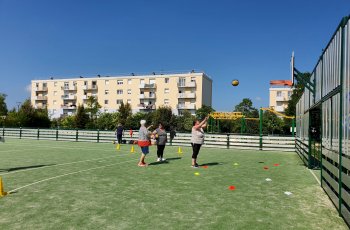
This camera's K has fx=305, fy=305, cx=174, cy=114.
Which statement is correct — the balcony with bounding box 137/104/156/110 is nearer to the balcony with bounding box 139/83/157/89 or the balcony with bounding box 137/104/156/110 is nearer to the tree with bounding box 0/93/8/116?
the balcony with bounding box 139/83/157/89

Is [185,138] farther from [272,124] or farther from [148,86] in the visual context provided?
[148,86]

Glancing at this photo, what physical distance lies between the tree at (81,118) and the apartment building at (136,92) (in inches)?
424

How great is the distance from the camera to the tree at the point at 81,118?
7169 cm

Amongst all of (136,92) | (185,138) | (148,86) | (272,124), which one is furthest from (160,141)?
(136,92)

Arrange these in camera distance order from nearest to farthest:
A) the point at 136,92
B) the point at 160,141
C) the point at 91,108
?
1. the point at 160,141
2. the point at 91,108
3. the point at 136,92

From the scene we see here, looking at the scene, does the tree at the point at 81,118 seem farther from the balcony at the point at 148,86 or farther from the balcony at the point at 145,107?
the balcony at the point at 148,86

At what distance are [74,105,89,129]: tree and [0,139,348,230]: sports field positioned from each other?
62883mm

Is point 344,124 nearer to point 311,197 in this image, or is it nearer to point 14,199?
point 311,197

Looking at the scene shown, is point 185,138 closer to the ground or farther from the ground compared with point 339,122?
closer to the ground

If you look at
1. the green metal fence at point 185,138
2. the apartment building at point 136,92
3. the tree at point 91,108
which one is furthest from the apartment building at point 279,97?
the green metal fence at point 185,138

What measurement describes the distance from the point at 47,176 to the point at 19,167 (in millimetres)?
2852

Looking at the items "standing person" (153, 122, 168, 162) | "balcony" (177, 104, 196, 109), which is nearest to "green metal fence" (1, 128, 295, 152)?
"standing person" (153, 122, 168, 162)

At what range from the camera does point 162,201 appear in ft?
22.4

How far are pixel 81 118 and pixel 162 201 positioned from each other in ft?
227
